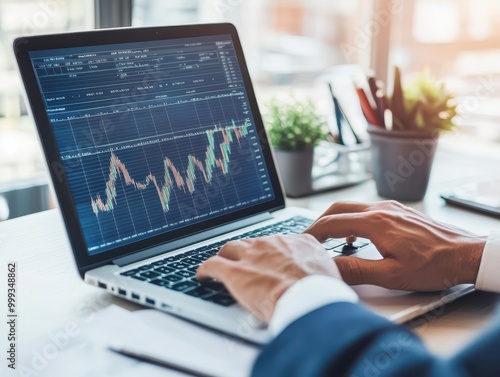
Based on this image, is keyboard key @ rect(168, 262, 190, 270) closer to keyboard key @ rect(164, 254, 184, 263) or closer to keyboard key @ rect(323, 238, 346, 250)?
keyboard key @ rect(164, 254, 184, 263)

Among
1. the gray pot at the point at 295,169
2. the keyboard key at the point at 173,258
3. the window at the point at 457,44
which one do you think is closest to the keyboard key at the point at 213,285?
the keyboard key at the point at 173,258

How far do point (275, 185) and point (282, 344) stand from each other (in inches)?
23.2

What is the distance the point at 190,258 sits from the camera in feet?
2.96

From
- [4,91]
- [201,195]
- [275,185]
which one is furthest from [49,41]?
[4,91]

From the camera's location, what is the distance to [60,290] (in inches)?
34.3

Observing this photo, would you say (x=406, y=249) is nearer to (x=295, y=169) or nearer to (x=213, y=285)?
(x=213, y=285)

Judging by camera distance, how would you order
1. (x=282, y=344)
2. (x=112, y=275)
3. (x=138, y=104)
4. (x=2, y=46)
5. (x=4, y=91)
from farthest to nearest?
(x=4, y=91)
(x=2, y=46)
(x=138, y=104)
(x=112, y=275)
(x=282, y=344)

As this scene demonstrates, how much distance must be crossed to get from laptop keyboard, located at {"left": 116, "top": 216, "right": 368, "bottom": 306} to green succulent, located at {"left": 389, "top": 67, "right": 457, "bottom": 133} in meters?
0.42

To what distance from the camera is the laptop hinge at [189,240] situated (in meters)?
0.90

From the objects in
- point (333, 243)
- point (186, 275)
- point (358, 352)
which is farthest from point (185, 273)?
point (358, 352)

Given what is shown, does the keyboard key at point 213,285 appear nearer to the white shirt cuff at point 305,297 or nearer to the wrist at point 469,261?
the white shirt cuff at point 305,297

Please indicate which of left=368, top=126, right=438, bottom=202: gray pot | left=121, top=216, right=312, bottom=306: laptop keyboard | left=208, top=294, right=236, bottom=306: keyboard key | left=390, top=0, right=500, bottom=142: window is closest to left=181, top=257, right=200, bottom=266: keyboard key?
left=121, top=216, right=312, bottom=306: laptop keyboard

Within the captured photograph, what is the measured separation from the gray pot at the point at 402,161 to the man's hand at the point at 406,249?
0.37m

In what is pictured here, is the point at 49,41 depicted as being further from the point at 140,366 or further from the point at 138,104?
the point at 140,366
